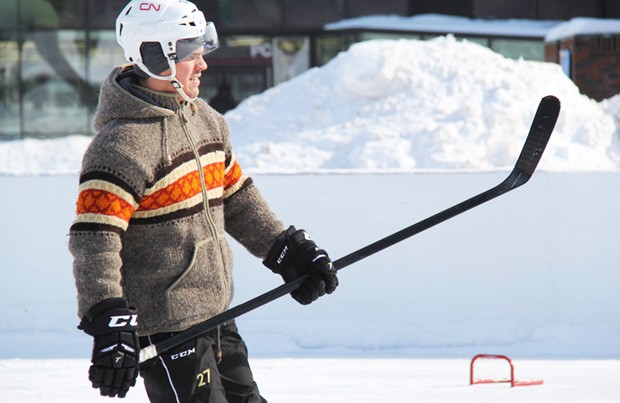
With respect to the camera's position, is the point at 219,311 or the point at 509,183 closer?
the point at 219,311

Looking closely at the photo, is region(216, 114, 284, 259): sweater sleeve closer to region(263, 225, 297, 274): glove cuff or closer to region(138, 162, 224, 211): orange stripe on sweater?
region(263, 225, 297, 274): glove cuff

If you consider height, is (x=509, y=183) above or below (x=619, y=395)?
above

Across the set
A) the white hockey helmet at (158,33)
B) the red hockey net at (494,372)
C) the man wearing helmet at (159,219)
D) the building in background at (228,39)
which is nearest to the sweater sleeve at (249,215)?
the man wearing helmet at (159,219)

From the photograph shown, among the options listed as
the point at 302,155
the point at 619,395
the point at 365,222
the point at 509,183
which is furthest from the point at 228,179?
the point at 302,155

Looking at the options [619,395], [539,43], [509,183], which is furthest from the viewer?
[539,43]

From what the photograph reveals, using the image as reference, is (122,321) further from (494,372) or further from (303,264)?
(494,372)

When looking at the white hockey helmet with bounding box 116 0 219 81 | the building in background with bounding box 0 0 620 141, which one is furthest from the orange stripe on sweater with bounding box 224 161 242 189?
the building in background with bounding box 0 0 620 141

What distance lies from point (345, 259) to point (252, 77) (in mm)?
12906

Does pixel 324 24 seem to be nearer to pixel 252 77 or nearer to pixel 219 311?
pixel 252 77

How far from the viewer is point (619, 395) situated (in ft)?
16.2

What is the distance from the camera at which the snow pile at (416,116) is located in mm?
8727

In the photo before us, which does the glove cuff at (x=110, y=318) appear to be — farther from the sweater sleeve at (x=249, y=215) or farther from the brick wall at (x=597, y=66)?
the brick wall at (x=597, y=66)

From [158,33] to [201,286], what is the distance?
1.95ft

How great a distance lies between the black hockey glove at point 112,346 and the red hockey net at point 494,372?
268 centimetres
